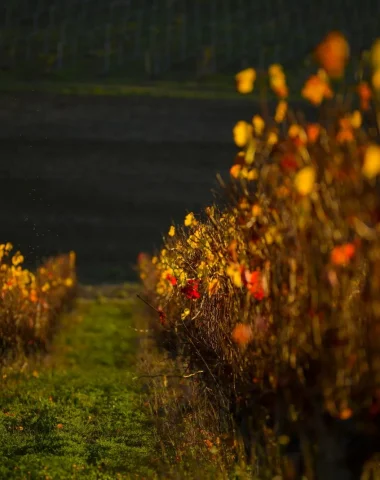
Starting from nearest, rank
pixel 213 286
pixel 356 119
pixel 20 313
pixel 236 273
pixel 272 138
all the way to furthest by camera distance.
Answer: pixel 356 119 → pixel 272 138 → pixel 236 273 → pixel 213 286 → pixel 20 313

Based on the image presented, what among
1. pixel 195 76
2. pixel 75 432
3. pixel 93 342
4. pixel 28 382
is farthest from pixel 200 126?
pixel 75 432

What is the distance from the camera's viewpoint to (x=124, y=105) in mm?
28797

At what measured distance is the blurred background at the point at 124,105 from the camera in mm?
24094

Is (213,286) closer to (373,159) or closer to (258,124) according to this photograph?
(258,124)

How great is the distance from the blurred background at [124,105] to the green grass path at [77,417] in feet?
16.0

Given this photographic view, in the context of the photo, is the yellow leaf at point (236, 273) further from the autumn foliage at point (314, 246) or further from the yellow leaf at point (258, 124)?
the yellow leaf at point (258, 124)

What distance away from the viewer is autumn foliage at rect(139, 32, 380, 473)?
13.6 feet

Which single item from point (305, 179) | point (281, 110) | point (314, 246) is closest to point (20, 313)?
Answer: point (281, 110)

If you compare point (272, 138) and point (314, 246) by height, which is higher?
point (272, 138)

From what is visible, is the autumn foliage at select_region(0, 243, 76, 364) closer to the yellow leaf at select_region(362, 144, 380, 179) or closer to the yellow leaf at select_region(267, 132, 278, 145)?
the yellow leaf at select_region(267, 132, 278, 145)

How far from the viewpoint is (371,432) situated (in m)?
4.44

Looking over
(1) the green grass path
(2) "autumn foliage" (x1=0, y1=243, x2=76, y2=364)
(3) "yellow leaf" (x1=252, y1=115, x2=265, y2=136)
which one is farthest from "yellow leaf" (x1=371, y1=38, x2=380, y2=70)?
(2) "autumn foliage" (x1=0, y1=243, x2=76, y2=364)

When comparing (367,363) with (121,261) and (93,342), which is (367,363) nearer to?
(93,342)

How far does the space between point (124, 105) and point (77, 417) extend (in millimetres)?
21372
